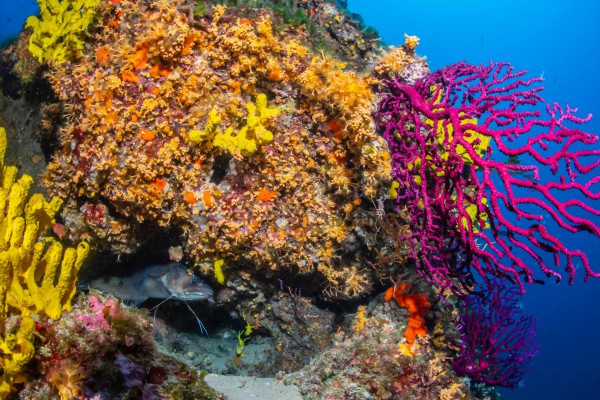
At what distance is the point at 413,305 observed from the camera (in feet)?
16.6

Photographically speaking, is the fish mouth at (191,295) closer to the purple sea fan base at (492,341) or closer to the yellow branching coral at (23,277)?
the yellow branching coral at (23,277)

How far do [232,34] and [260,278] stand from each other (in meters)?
3.04

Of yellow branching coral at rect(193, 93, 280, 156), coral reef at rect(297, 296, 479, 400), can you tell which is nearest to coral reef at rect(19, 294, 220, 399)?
yellow branching coral at rect(193, 93, 280, 156)

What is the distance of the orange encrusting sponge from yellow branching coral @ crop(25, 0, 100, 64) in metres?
4.95

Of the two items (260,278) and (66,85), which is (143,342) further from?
(66,85)

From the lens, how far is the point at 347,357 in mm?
4793

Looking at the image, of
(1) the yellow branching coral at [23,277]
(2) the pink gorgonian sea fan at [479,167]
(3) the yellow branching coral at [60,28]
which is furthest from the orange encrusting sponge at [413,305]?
(3) the yellow branching coral at [60,28]

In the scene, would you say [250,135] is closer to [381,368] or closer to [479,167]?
[479,167]

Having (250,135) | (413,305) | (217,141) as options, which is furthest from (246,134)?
(413,305)

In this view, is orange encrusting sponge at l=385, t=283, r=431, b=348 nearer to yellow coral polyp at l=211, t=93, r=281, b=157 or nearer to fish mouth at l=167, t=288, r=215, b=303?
fish mouth at l=167, t=288, r=215, b=303

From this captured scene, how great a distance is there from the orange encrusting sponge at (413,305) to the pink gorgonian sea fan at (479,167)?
53 centimetres

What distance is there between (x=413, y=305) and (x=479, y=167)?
2027 mm

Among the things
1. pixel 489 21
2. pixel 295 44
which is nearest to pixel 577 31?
pixel 489 21

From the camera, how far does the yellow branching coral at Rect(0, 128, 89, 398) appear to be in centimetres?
243
